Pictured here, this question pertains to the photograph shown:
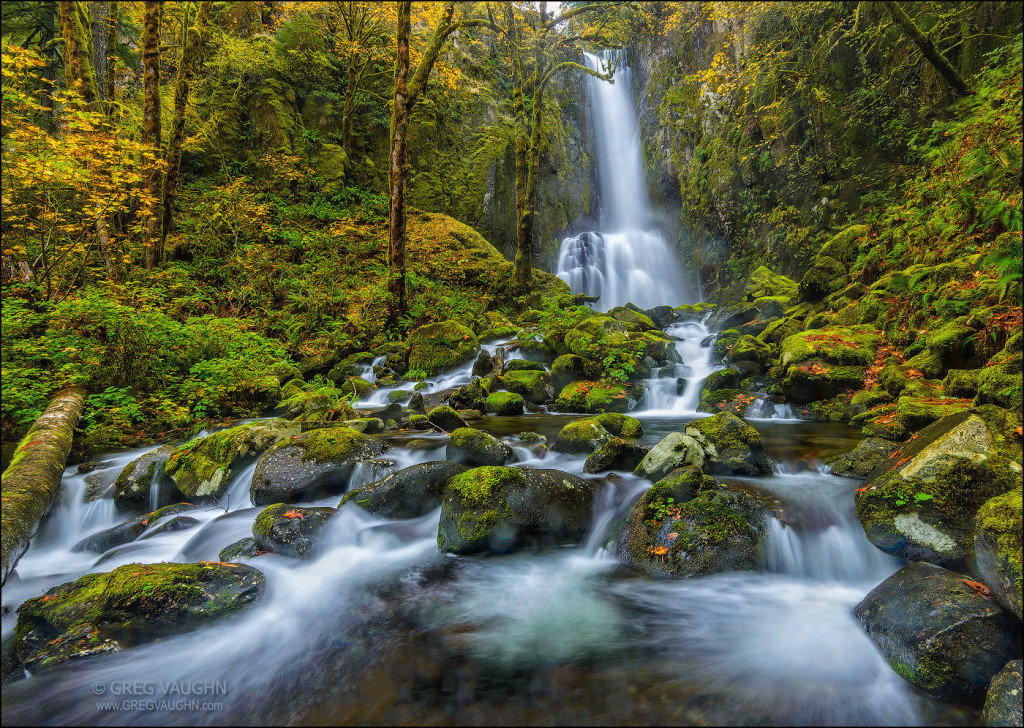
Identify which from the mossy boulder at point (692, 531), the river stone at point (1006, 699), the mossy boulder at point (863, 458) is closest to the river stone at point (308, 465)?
the mossy boulder at point (692, 531)

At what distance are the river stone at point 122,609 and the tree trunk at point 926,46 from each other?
11.9m

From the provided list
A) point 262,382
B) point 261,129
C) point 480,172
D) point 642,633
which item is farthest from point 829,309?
point 261,129

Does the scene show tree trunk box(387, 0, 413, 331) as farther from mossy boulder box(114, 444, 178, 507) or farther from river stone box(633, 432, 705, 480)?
river stone box(633, 432, 705, 480)

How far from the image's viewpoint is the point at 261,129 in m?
15.6

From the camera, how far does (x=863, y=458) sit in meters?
4.95

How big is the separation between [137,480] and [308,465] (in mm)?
2050

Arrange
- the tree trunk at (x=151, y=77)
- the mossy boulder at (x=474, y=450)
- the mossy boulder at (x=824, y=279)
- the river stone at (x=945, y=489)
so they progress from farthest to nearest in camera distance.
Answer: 1. the mossy boulder at (x=824, y=279)
2. the tree trunk at (x=151, y=77)
3. the mossy boulder at (x=474, y=450)
4. the river stone at (x=945, y=489)

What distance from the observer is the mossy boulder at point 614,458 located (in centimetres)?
540

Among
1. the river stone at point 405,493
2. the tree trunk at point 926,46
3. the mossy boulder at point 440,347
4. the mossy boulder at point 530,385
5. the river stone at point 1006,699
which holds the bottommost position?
the river stone at point 1006,699

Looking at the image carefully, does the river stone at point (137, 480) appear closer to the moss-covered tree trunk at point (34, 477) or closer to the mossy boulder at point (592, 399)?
the moss-covered tree trunk at point (34, 477)

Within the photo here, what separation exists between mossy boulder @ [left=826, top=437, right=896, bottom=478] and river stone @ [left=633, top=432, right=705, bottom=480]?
148 centimetres

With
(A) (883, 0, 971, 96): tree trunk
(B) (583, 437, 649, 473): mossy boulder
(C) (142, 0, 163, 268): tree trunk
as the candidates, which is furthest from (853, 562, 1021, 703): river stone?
(C) (142, 0, 163, 268): tree trunk

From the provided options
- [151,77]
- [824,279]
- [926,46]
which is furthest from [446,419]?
[926,46]

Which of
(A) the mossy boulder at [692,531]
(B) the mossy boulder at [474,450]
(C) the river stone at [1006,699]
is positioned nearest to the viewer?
(C) the river stone at [1006,699]
